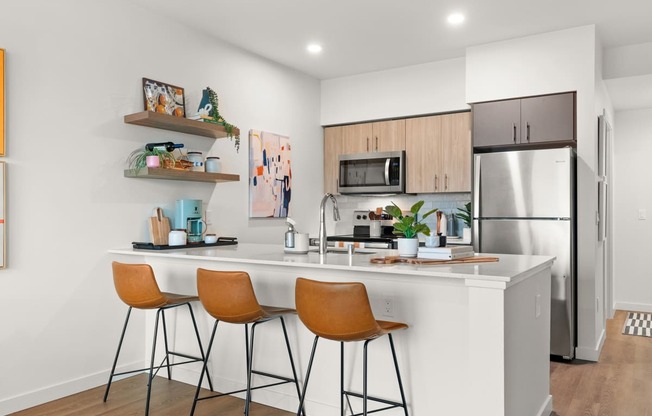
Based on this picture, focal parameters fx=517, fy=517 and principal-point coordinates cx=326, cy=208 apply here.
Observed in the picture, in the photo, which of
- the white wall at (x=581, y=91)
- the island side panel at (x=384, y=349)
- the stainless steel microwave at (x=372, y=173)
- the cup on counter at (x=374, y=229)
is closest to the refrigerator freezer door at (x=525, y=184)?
the white wall at (x=581, y=91)

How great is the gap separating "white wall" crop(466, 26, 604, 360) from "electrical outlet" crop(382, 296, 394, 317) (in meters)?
2.26

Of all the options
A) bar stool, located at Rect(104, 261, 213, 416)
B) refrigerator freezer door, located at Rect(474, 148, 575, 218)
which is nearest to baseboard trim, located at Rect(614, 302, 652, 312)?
refrigerator freezer door, located at Rect(474, 148, 575, 218)

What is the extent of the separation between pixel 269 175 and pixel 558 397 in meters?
3.06

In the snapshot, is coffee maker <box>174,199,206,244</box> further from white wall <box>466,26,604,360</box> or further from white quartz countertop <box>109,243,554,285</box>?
white wall <box>466,26,604,360</box>

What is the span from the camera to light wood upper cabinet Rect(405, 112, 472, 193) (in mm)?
5027

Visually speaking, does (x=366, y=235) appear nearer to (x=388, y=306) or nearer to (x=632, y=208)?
(x=388, y=306)

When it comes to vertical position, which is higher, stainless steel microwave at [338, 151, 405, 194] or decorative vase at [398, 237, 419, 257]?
stainless steel microwave at [338, 151, 405, 194]

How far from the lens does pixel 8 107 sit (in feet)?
9.93

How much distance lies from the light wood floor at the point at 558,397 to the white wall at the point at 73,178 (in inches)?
8.3

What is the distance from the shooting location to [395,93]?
213 inches

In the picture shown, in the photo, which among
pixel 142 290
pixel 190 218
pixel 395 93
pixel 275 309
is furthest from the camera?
pixel 395 93

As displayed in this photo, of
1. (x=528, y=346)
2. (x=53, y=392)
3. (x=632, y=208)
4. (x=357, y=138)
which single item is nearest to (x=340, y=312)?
(x=528, y=346)

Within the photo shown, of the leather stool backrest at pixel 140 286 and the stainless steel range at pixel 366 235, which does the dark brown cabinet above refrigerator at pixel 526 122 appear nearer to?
the stainless steel range at pixel 366 235

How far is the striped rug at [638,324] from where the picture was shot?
506cm
